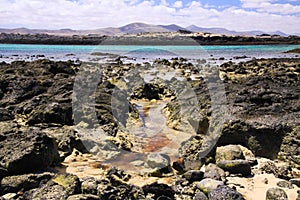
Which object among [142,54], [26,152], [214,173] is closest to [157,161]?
[214,173]

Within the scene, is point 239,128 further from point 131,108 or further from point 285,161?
point 131,108

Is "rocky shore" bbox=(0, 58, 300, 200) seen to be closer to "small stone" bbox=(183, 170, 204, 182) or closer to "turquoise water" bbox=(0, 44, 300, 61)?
"small stone" bbox=(183, 170, 204, 182)

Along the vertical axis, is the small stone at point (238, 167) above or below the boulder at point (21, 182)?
below

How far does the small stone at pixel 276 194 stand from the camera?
5500 millimetres

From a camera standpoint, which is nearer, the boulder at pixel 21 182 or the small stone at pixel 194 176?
the boulder at pixel 21 182

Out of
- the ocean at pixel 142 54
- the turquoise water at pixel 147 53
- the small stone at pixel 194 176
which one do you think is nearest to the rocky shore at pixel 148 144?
the small stone at pixel 194 176

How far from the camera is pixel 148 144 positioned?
9.13 meters

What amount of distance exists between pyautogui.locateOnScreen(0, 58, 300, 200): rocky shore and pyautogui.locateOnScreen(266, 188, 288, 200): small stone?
2 cm

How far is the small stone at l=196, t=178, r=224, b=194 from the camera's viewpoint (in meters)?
5.80

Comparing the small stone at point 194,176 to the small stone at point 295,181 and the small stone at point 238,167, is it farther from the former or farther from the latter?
the small stone at point 295,181

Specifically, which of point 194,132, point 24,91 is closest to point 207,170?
point 194,132

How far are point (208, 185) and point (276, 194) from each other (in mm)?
1145

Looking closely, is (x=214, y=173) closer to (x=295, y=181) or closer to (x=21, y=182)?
(x=295, y=181)

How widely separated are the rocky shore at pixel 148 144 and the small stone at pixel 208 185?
0.02 m
